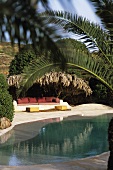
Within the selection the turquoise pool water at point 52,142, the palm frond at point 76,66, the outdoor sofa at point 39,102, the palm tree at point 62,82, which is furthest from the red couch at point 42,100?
the palm frond at point 76,66

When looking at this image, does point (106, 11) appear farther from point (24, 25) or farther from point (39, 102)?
point (39, 102)

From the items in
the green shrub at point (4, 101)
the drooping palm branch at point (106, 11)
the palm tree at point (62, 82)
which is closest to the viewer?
the drooping palm branch at point (106, 11)

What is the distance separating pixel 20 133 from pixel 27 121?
11.6 ft

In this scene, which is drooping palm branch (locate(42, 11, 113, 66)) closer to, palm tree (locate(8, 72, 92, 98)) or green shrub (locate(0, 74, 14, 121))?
green shrub (locate(0, 74, 14, 121))

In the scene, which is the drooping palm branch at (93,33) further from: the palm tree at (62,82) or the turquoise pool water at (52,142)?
the palm tree at (62,82)

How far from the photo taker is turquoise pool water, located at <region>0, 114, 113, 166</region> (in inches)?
389

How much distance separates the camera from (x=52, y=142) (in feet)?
41.6

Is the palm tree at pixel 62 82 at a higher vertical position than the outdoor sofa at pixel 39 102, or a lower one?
higher

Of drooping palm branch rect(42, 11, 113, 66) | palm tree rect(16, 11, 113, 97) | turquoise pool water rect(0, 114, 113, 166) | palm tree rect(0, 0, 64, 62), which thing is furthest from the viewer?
turquoise pool water rect(0, 114, 113, 166)

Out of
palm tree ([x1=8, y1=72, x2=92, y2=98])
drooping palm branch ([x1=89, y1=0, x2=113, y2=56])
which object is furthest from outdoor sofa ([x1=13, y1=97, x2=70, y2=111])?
drooping palm branch ([x1=89, y1=0, x2=113, y2=56])

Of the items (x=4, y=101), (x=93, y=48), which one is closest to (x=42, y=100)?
(x=4, y=101)

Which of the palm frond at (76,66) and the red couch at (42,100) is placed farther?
the red couch at (42,100)

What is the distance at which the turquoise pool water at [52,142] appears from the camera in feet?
32.4

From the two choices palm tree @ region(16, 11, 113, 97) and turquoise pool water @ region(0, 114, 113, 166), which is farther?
turquoise pool water @ region(0, 114, 113, 166)
